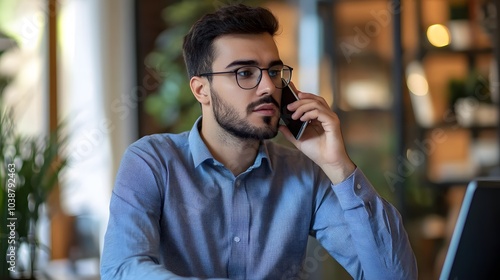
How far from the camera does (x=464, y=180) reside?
16.4 feet

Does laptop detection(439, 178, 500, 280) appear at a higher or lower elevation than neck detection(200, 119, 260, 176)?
lower

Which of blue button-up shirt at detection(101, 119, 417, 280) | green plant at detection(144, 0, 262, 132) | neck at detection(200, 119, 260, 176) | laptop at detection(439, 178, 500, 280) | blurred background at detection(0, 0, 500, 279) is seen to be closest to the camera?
laptop at detection(439, 178, 500, 280)

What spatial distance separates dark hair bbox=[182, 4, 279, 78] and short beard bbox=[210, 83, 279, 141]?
117mm

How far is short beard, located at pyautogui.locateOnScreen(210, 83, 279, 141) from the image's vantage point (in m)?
1.92

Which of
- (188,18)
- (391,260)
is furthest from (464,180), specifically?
(391,260)

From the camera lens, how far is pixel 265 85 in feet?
6.24

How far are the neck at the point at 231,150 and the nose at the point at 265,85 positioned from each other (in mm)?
151

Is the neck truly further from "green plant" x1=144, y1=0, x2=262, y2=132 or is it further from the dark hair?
"green plant" x1=144, y1=0, x2=262, y2=132

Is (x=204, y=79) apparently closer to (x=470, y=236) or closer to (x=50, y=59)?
(x=470, y=236)

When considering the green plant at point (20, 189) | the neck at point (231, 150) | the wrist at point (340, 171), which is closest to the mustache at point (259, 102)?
the neck at point (231, 150)

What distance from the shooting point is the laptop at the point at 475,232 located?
1.39 meters

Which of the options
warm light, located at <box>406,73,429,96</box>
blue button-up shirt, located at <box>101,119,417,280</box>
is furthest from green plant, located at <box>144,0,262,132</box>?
blue button-up shirt, located at <box>101,119,417,280</box>

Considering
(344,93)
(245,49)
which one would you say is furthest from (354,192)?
(344,93)

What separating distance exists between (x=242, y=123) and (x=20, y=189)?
1.68 m
